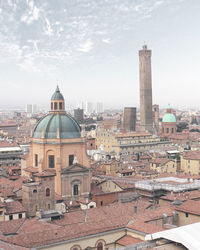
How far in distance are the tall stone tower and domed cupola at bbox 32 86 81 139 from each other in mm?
70176

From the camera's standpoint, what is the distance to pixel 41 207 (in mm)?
27156

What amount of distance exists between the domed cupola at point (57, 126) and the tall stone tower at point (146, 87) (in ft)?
230

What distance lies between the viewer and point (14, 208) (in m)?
25.5

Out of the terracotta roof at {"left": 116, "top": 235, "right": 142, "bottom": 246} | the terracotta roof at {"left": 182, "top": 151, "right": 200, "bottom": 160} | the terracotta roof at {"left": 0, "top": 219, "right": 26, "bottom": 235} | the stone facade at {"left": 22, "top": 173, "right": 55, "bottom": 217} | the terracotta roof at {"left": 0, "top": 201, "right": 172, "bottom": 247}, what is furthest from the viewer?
the terracotta roof at {"left": 182, "top": 151, "right": 200, "bottom": 160}

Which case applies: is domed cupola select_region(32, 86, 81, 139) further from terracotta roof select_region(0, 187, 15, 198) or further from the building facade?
terracotta roof select_region(0, 187, 15, 198)

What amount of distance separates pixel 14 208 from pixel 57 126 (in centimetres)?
987

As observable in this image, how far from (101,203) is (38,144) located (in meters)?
7.22

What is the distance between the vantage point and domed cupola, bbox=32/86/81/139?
33406mm

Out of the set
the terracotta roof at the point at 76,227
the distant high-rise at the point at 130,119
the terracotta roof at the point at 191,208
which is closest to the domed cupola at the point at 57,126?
the terracotta roof at the point at 76,227

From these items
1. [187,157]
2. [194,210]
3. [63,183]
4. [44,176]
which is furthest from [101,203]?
[187,157]

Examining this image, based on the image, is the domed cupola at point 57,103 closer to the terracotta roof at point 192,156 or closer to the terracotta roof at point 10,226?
the terracotta roof at point 10,226

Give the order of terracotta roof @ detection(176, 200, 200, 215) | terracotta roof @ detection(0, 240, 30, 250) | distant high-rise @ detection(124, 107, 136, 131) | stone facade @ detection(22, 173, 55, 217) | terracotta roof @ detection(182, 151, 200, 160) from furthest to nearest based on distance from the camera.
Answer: distant high-rise @ detection(124, 107, 136, 131) < terracotta roof @ detection(182, 151, 200, 160) < stone facade @ detection(22, 173, 55, 217) < terracotta roof @ detection(176, 200, 200, 215) < terracotta roof @ detection(0, 240, 30, 250)

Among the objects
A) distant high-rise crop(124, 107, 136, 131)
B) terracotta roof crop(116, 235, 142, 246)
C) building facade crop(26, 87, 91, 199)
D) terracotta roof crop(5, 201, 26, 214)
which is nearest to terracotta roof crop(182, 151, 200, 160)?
building facade crop(26, 87, 91, 199)

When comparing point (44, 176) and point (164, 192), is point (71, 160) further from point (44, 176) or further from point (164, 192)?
point (164, 192)
